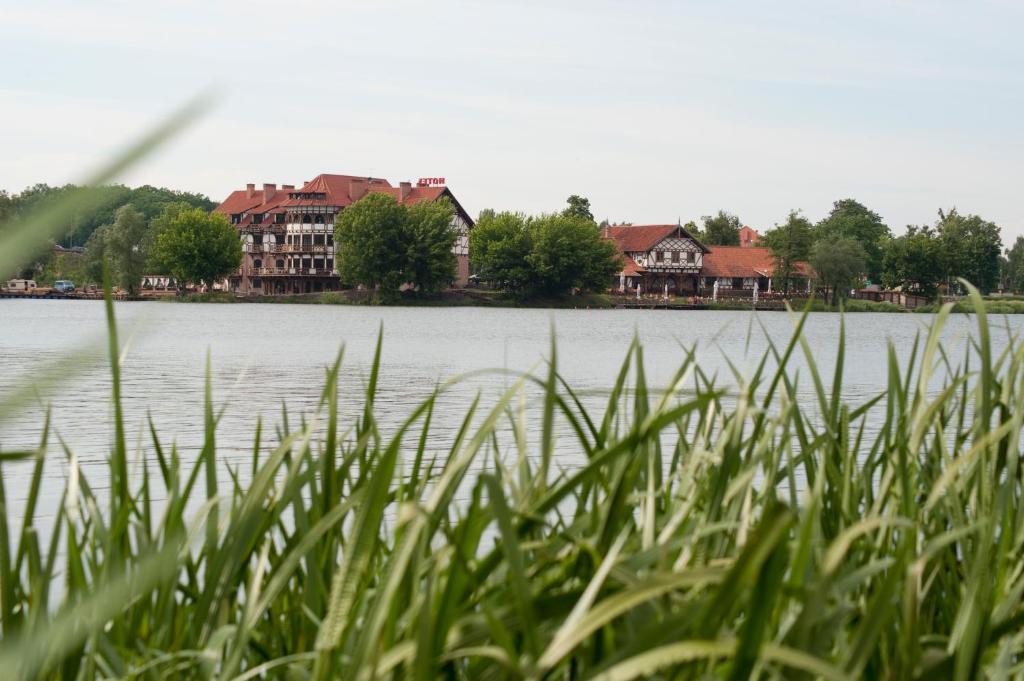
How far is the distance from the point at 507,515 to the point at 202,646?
0.94m

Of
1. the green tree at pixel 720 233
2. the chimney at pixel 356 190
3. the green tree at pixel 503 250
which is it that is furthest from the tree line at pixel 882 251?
the chimney at pixel 356 190

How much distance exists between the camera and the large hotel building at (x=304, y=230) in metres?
95.4

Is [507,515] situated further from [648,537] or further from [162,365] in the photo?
[162,365]

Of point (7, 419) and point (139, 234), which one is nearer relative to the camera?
point (7, 419)

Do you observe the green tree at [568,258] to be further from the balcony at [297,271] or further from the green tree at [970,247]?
the green tree at [970,247]

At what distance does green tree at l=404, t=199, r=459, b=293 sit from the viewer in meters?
84.2

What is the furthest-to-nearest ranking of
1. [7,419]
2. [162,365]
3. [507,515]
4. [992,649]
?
[162,365], [992,649], [507,515], [7,419]

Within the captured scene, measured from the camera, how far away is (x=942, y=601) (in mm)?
2314

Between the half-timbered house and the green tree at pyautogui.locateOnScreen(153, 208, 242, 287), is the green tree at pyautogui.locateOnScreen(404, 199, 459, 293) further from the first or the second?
the half-timbered house

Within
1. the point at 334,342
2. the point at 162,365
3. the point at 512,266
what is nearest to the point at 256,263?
the point at 512,266

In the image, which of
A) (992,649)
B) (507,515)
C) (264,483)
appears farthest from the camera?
(992,649)

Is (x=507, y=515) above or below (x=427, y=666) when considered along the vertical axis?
above

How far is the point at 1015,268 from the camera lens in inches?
6127

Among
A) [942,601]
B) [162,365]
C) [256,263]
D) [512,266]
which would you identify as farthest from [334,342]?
[256,263]
